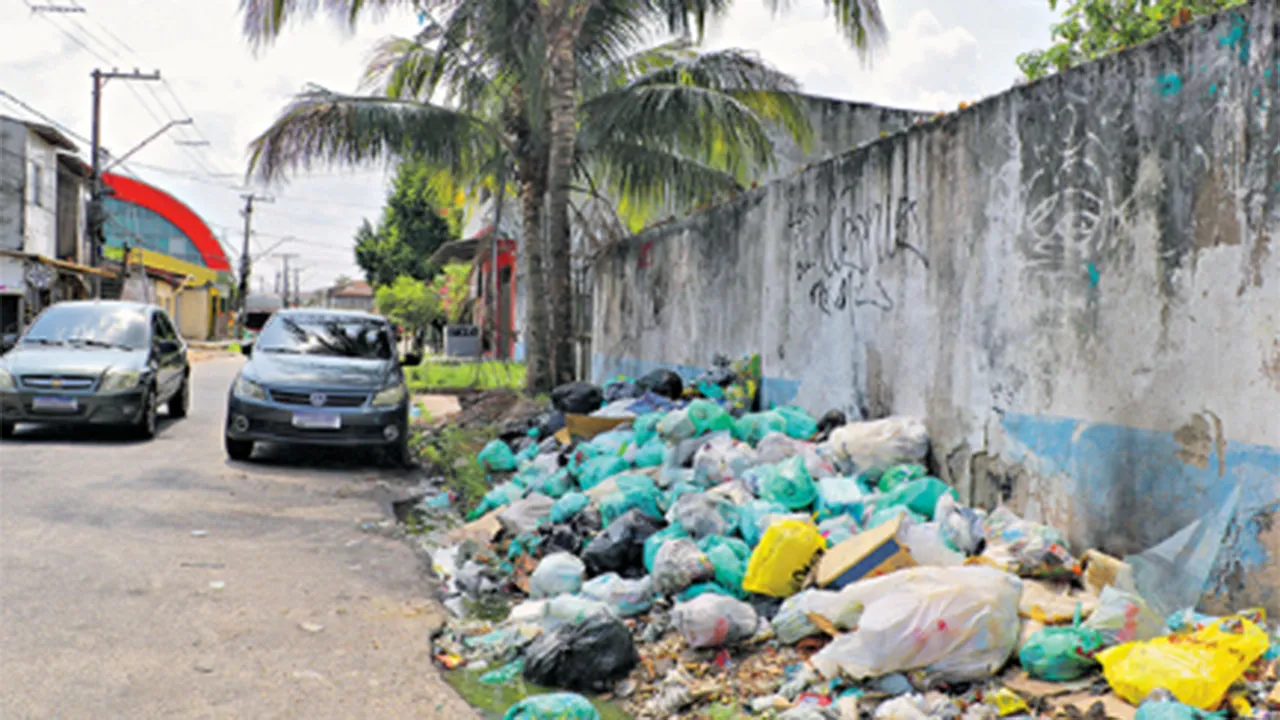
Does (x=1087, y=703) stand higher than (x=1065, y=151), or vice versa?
(x=1065, y=151)

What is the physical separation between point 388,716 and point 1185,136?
150 inches

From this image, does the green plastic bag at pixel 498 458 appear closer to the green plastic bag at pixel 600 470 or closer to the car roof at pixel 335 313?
the green plastic bag at pixel 600 470

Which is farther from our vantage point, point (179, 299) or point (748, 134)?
point (179, 299)

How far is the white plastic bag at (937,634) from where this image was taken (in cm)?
351

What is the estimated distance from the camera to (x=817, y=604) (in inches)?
158

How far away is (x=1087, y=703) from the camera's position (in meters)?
3.24

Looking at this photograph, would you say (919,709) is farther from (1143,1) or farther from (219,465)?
(1143,1)

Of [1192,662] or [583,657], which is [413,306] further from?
[1192,662]

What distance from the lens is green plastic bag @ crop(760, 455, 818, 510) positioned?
5.39 meters

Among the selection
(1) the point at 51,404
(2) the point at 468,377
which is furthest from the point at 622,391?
(2) the point at 468,377

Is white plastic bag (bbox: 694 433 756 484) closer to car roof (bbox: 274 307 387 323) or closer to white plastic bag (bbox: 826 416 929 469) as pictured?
white plastic bag (bbox: 826 416 929 469)

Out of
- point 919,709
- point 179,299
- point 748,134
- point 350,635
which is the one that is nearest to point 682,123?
point 748,134

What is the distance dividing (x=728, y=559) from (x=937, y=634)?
139 centimetres

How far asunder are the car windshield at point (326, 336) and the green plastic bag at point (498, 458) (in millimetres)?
1978
